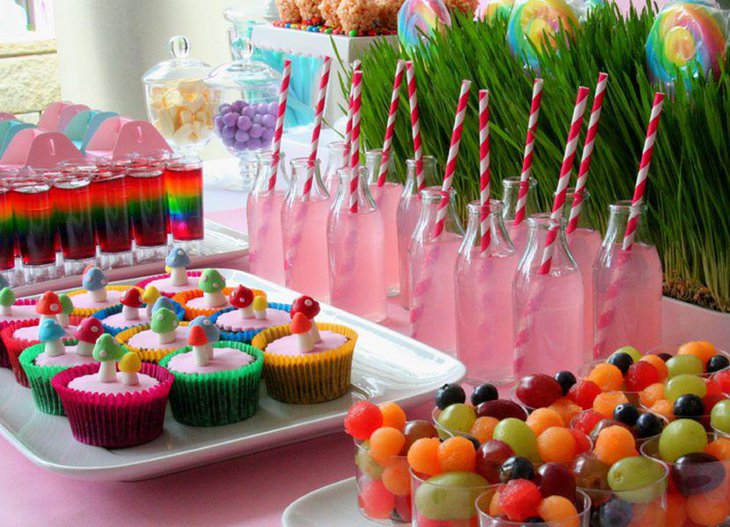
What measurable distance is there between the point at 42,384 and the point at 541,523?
28.6 inches

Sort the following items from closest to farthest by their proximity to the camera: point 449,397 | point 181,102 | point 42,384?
1. point 449,397
2. point 42,384
3. point 181,102

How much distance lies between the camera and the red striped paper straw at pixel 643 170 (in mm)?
1219

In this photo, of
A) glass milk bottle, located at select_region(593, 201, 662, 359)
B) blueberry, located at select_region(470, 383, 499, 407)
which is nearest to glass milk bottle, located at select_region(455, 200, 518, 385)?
glass milk bottle, located at select_region(593, 201, 662, 359)

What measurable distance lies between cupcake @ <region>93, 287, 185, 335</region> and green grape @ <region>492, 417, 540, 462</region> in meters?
0.66

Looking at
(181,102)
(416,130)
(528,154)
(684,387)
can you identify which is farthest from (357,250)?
(181,102)

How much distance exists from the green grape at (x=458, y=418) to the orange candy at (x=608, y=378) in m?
0.16

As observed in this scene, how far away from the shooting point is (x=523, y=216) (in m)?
1.42

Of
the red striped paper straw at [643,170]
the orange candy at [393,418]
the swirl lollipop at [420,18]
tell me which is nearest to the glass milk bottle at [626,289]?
the red striped paper straw at [643,170]

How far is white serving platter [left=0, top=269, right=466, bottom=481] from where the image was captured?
113cm

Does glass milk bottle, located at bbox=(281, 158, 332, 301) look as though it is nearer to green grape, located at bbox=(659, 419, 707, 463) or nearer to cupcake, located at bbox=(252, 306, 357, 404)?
cupcake, located at bbox=(252, 306, 357, 404)

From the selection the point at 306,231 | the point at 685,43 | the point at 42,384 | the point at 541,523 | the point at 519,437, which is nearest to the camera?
the point at 541,523

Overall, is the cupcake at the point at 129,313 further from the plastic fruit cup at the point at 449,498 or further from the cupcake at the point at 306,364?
the plastic fruit cup at the point at 449,498

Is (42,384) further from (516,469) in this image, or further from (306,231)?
(516,469)

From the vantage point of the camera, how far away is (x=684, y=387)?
94 centimetres
